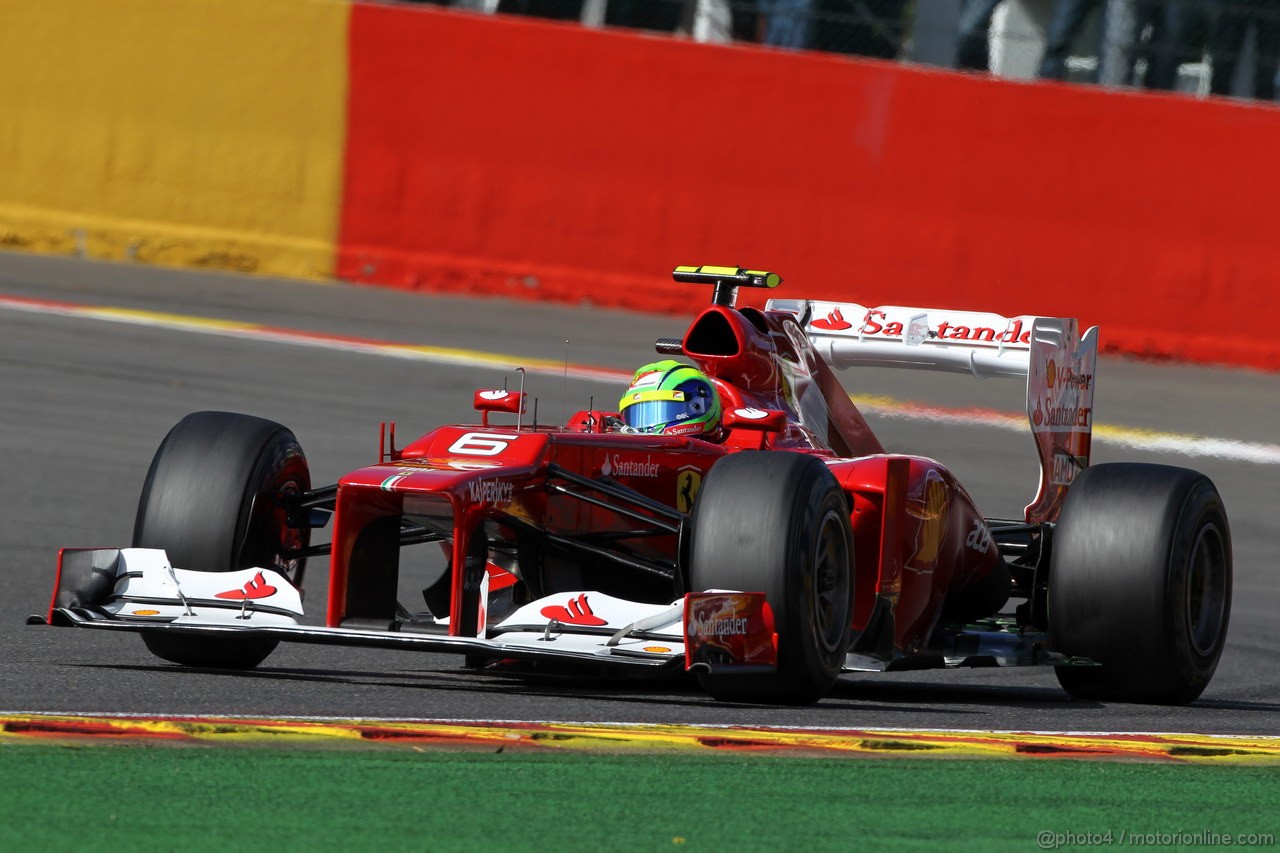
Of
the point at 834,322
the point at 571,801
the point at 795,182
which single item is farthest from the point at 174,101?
the point at 571,801

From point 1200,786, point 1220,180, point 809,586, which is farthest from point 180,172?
point 1200,786

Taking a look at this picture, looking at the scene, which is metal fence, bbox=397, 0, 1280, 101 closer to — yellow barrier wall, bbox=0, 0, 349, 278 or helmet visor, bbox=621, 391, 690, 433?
yellow barrier wall, bbox=0, 0, 349, 278

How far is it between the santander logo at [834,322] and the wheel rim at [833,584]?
283 cm

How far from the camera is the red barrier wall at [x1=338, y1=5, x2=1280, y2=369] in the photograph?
1553cm

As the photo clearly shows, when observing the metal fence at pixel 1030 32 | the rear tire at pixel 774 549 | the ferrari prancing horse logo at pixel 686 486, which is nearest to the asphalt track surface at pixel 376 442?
the rear tire at pixel 774 549

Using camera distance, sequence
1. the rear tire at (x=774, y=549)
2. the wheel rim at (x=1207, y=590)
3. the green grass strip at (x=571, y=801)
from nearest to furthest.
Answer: the green grass strip at (x=571, y=801), the rear tire at (x=774, y=549), the wheel rim at (x=1207, y=590)

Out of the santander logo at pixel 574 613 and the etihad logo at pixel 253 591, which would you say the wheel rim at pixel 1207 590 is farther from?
the etihad logo at pixel 253 591

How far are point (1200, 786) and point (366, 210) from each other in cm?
1188

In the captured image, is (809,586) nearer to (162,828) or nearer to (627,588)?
(627,588)

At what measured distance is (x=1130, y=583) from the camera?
757 centimetres

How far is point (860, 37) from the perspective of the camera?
16.1 m

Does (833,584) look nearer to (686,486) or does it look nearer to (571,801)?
(686,486)

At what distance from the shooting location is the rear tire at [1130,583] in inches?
297

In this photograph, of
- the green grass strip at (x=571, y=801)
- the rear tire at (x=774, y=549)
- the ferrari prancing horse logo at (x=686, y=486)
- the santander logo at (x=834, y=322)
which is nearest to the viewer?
the green grass strip at (x=571, y=801)
